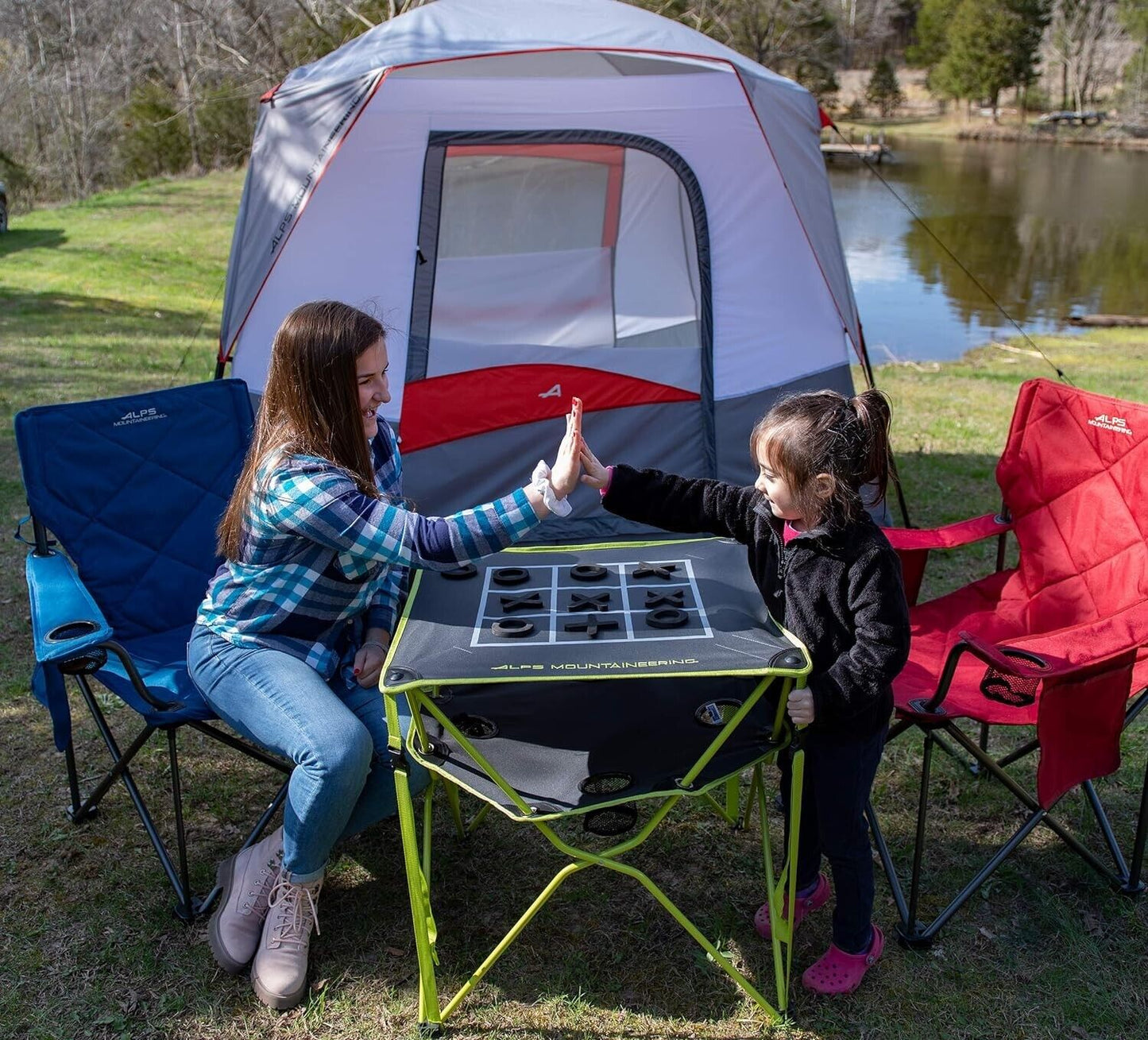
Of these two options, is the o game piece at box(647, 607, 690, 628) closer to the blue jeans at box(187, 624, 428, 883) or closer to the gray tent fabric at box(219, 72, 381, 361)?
the blue jeans at box(187, 624, 428, 883)

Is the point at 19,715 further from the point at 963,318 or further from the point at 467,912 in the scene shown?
the point at 963,318

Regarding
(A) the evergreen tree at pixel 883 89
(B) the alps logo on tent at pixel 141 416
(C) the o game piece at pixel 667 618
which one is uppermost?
(A) the evergreen tree at pixel 883 89

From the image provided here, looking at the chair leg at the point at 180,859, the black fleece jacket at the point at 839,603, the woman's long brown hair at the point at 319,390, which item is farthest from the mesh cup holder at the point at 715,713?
the chair leg at the point at 180,859

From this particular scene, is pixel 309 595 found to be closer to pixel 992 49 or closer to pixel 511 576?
pixel 511 576

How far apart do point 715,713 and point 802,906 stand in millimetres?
652

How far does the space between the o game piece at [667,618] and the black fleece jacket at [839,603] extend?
0.55 feet

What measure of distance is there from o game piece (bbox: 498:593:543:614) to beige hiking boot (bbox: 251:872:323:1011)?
585mm

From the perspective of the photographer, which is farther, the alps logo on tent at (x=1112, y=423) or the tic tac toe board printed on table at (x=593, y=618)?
the alps logo on tent at (x=1112, y=423)

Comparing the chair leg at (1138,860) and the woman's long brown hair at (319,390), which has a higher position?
the woman's long brown hair at (319,390)

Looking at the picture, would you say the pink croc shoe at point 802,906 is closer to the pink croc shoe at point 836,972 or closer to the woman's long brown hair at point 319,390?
the pink croc shoe at point 836,972

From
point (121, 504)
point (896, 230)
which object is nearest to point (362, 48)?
point (121, 504)

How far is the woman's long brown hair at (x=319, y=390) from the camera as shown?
186cm

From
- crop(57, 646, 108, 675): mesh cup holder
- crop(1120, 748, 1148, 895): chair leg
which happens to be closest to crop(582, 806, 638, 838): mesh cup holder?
crop(57, 646, 108, 675): mesh cup holder

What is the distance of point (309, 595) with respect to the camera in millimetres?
1946
